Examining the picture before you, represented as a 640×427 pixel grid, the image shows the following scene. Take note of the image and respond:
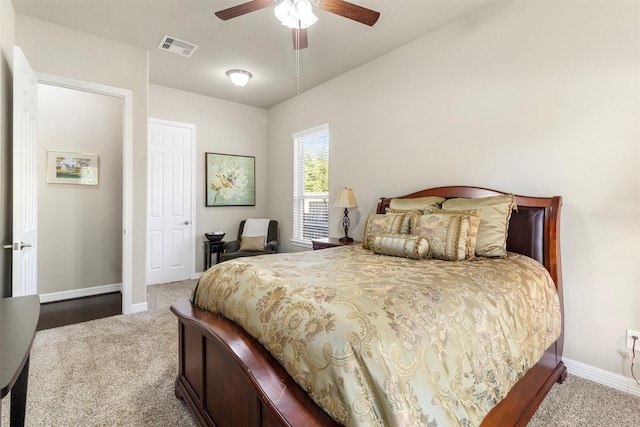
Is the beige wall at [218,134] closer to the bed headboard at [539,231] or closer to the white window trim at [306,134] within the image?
the white window trim at [306,134]

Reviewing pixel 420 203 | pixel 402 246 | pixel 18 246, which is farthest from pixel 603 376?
pixel 18 246

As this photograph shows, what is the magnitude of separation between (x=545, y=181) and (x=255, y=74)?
3382 mm

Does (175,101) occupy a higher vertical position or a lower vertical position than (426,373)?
higher

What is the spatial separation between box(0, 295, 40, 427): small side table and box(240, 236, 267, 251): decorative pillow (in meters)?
3.25

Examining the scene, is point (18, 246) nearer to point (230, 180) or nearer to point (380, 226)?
point (380, 226)

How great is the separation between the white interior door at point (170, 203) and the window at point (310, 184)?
5.24ft

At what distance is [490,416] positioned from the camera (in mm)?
1349

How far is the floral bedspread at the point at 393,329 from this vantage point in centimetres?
94

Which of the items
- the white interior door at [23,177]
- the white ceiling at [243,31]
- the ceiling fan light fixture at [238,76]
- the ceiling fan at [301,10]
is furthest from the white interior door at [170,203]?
the ceiling fan at [301,10]

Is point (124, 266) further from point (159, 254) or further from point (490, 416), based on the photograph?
point (490, 416)

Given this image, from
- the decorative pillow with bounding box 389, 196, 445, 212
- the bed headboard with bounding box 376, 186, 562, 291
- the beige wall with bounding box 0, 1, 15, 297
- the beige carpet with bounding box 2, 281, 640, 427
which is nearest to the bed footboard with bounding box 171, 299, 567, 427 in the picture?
the beige carpet with bounding box 2, 281, 640, 427

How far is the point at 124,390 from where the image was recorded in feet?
6.42

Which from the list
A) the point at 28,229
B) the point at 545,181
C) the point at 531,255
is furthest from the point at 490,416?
the point at 28,229

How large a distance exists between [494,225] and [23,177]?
3.58 metres
